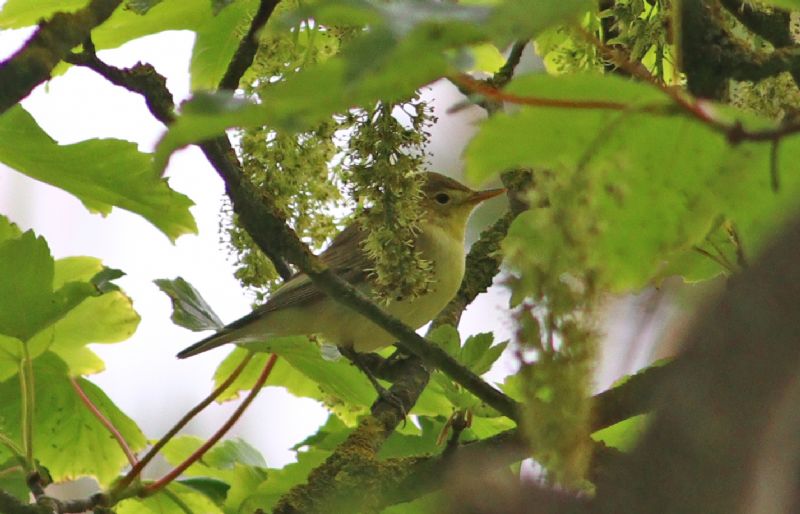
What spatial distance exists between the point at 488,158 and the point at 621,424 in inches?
51.3

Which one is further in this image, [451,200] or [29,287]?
[451,200]

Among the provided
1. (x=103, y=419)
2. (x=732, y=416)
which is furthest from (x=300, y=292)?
(x=732, y=416)

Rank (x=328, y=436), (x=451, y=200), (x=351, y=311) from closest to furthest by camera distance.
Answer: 1. (x=328, y=436)
2. (x=351, y=311)
3. (x=451, y=200)

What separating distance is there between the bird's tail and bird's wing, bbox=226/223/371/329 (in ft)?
0.17

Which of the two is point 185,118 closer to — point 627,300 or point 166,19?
point 627,300

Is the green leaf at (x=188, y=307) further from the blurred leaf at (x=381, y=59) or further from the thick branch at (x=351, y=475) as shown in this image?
the blurred leaf at (x=381, y=59)

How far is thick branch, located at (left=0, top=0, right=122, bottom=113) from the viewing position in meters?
1.59

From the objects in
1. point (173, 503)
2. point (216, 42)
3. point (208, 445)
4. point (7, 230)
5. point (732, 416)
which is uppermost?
point (216, 42)

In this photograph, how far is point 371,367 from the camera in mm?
3326

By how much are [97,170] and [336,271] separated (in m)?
2.08

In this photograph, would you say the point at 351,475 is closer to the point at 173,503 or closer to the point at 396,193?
the point at 173,503

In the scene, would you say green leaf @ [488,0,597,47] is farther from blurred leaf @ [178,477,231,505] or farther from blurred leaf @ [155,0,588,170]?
blurred leaf @ [178,477,231,505]

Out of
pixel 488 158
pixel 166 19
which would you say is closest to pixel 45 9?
pixel 166 19

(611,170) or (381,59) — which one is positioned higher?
(611,170)
